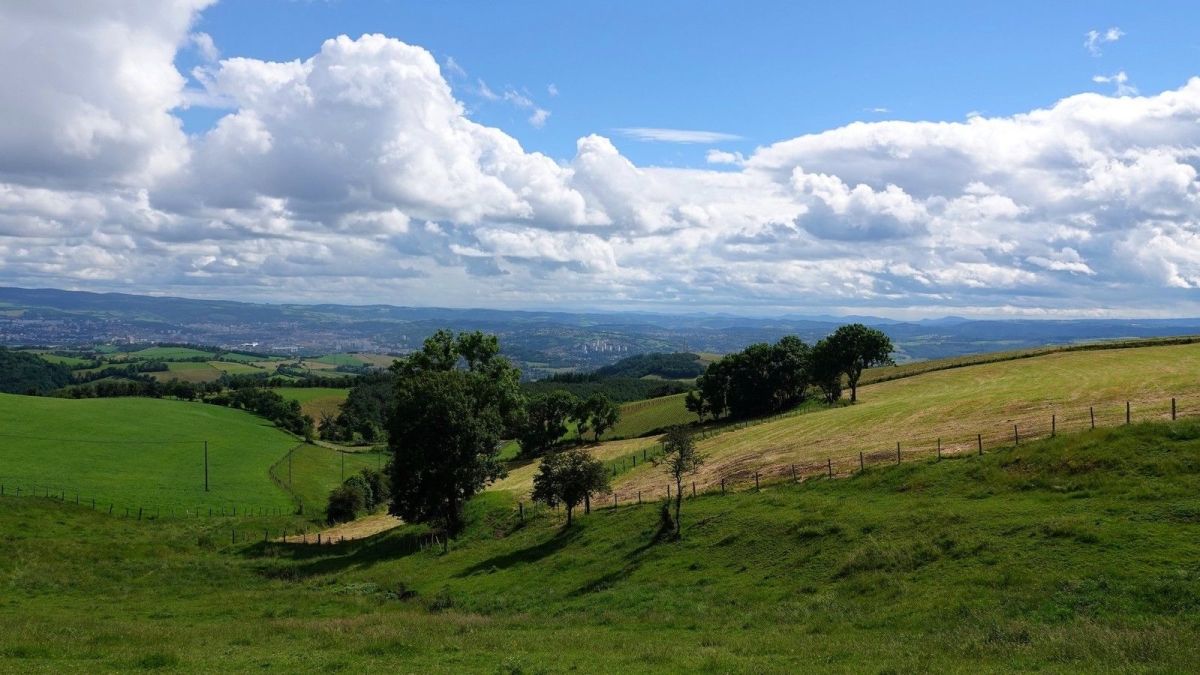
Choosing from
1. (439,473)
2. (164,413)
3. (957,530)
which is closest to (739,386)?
(439,473)

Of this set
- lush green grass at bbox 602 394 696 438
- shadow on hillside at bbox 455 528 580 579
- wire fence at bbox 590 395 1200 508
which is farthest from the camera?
lush green grass at bbox 602 394 696 438

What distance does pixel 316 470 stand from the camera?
11812cm

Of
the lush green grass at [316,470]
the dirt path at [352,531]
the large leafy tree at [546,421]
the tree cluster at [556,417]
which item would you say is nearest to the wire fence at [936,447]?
the dirt path at [352,531]

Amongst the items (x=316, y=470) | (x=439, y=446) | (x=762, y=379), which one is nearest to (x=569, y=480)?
(x=439, y=446)

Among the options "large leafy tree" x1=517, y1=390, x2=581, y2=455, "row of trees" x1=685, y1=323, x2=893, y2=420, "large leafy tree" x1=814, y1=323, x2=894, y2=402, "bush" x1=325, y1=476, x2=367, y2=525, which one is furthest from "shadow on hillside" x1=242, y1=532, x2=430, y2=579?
"row of trees" x1=685, y1=323, x2=893, y2=420

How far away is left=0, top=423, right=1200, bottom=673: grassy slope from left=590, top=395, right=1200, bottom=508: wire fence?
343cm

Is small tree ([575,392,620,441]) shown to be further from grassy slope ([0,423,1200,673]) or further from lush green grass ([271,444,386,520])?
grassy slope ([0,423,1200,673])

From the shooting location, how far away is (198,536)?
211 ft

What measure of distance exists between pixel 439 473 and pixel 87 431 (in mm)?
82660

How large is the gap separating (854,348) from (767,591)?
75.2m

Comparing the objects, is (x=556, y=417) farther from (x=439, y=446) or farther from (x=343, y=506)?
(x=439, y=446)

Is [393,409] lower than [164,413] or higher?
higher

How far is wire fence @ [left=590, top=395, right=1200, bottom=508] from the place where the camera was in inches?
1614

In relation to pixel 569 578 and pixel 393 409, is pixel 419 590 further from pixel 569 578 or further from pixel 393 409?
pixel 393 409
